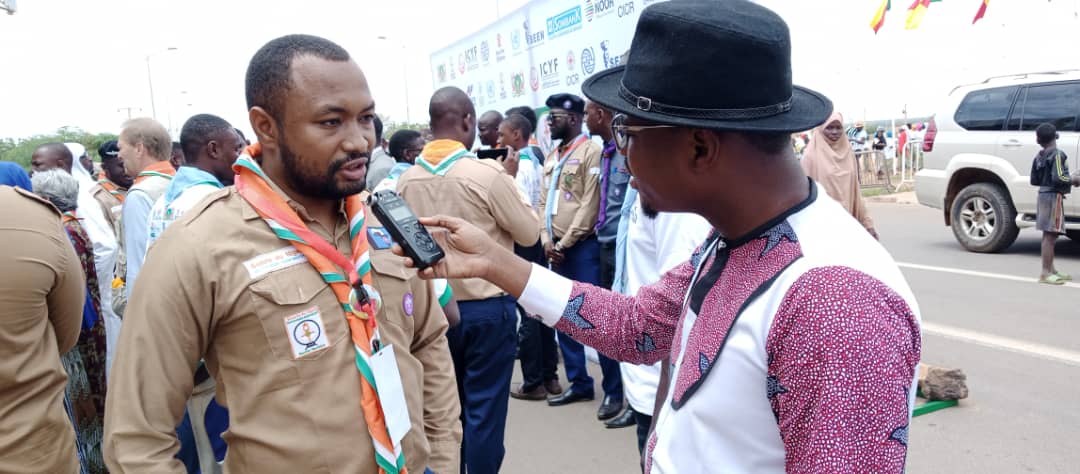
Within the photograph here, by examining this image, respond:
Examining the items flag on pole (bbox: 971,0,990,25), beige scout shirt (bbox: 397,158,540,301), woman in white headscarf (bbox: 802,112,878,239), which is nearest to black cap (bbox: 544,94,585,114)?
beige scout shirt (bbox: 397,158,540,301)

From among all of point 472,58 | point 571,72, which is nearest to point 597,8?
point 571,72

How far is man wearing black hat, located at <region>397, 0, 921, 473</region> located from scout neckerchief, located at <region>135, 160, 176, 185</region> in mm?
3778

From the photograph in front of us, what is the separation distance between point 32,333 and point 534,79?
18.8 ft

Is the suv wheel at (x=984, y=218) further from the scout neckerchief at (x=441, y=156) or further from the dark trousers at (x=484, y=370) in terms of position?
the scout neckerchief at (x=441, y=156)

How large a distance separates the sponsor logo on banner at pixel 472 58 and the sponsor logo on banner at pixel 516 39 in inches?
50.0

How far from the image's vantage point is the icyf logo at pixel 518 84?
792 centimetres

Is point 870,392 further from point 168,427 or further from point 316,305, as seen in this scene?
point 168,427

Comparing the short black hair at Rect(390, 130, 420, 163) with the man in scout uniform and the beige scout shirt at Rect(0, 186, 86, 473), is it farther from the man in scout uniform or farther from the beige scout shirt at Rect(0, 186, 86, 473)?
the beige scout shirt at Rect(0, 186, 86, 473)

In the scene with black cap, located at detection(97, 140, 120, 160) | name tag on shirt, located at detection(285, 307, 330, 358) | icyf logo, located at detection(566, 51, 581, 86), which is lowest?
name tag on shirt, located at detection(285, 307, 330, 358)

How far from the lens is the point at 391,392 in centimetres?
194

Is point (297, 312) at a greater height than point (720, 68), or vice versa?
point (720, 68)

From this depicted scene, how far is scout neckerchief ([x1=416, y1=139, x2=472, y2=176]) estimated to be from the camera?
3930mm

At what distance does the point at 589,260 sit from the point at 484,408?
1.80 meters

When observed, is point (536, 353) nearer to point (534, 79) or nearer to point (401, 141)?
point (401, 141)
